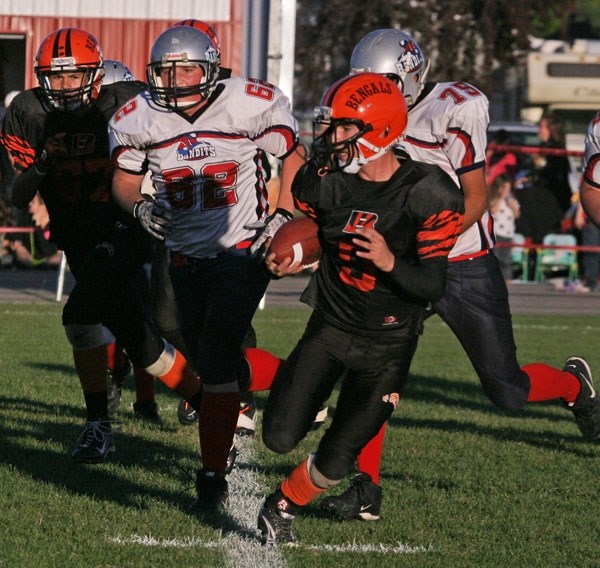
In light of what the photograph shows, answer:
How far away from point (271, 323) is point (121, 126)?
6.68m

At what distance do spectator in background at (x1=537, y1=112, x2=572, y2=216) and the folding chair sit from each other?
353 millimetres

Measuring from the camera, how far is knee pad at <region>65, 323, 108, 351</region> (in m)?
5.83

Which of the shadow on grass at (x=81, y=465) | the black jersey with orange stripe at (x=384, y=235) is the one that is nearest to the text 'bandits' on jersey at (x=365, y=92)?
the black jersey with orange stripe at (x=384, y=235)

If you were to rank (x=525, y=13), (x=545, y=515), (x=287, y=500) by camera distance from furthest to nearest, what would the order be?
(x=525, y=13) < (x=545, y=515) < (x=287, y=500)

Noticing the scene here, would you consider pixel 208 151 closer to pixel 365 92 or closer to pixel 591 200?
pixel 365 92

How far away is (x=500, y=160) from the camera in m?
16.1

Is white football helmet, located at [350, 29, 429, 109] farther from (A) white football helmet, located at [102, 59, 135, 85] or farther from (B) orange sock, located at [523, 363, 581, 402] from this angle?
(A) white football helmet, located at [102, 59, 135, 85]

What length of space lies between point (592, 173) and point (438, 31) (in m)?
19.4

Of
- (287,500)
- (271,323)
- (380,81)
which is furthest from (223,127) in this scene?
(271,323)

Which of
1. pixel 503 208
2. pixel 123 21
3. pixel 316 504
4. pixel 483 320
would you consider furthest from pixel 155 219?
pixel 123 21

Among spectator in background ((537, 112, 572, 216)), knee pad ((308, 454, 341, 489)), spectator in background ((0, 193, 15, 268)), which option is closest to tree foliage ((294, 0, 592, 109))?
spectator in background ((537, 112, 572, 216))

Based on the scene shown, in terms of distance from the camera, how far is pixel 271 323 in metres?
11.8

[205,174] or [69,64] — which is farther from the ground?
[69,64]

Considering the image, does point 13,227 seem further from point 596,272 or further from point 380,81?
point 380,81
